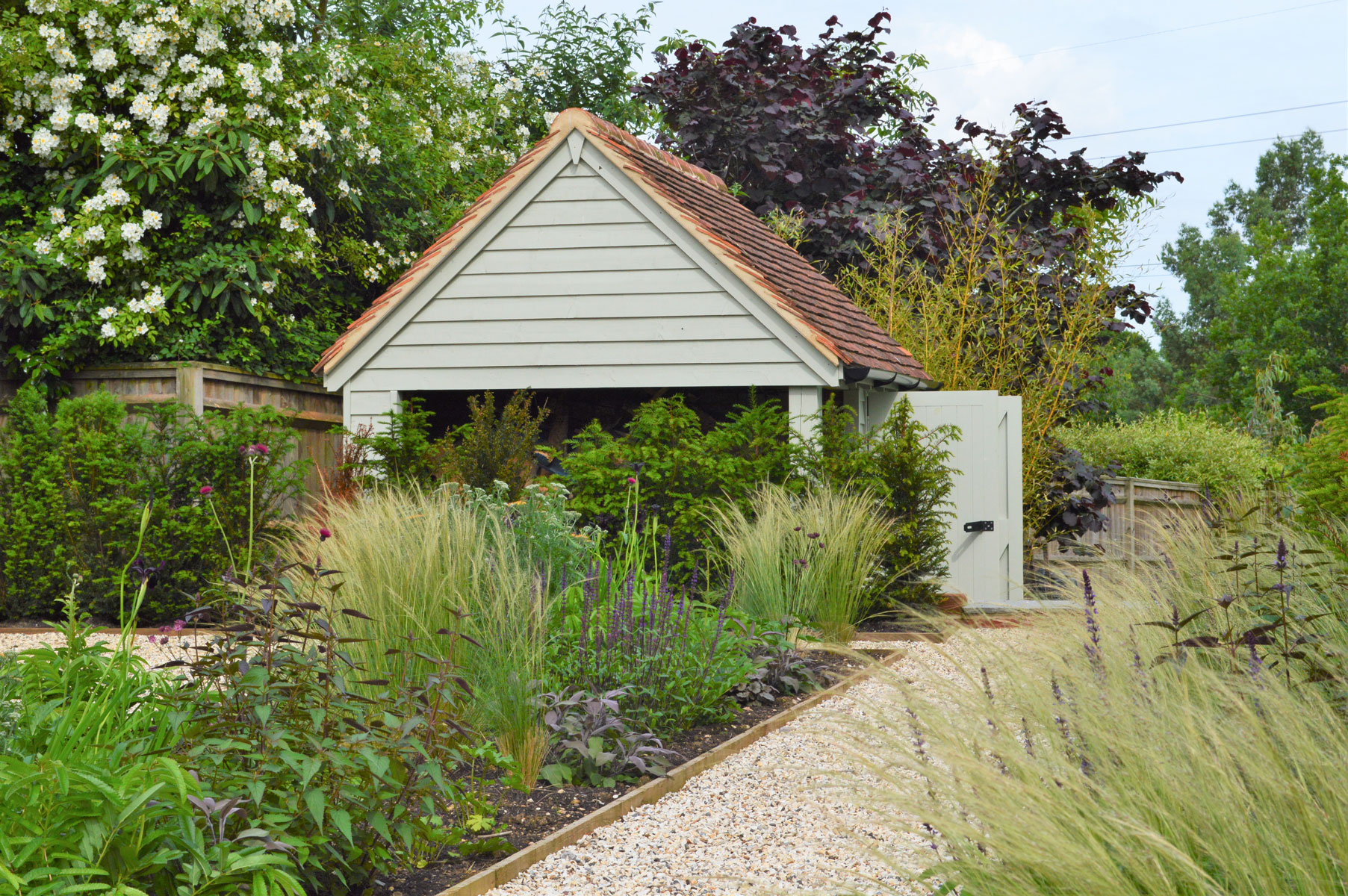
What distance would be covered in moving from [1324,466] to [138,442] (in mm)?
8483

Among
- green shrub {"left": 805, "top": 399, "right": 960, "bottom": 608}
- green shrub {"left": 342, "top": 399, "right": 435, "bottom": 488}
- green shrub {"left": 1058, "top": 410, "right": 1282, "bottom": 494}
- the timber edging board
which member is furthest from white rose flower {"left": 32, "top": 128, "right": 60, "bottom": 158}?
green shrub {"left": 1058, "top": 410, "right": 1282, "bottom": 494}

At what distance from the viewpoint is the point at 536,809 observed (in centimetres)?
384

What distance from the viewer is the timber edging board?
3.17 m

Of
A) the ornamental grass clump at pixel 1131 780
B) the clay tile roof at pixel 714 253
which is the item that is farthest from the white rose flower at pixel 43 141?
the ornamental grass clump at pixel 1131 780

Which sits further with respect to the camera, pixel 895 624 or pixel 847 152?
pixel 847 152

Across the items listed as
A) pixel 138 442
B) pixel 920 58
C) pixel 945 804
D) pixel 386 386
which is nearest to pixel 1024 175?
pixel 920 58

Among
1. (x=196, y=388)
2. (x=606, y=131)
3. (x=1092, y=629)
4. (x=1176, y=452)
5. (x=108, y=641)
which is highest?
(x=606, y=131)

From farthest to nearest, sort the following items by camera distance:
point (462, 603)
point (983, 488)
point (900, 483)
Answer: point (983, 488)
point (900, 483)
point (462, 603)

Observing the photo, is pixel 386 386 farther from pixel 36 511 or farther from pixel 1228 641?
pixel 1228 641

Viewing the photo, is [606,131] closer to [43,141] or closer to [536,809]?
[43,141]

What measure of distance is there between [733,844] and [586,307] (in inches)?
237

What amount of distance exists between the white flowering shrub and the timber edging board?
7335 mm

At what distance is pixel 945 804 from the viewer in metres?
2.56

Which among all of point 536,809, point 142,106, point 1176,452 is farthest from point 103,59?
point 1176,452
